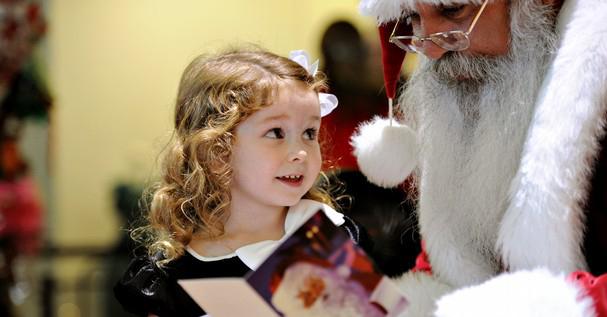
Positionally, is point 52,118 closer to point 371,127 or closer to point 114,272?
point 114,272

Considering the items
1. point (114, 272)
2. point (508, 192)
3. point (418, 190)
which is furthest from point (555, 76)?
point (114, 272)

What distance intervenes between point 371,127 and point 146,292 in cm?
53

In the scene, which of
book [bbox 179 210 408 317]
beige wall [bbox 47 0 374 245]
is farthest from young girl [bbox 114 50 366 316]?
beige wall [bbox 47 0 374 245]

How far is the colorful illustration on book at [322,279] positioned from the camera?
1.13 meters

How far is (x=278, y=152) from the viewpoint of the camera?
1426mm

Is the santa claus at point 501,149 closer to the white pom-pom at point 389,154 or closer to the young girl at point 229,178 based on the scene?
the white pom-pom at point 389,154

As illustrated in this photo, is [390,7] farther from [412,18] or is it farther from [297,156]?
[297,156]

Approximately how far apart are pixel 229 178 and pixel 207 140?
2.7 inches

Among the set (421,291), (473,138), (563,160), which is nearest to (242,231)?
(421,291)

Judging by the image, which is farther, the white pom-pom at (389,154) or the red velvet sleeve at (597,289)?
the white pom-pom at (389,154)

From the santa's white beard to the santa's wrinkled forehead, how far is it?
0.34ft

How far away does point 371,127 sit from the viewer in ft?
5.60

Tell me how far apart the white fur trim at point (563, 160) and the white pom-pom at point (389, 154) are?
13.6 inches

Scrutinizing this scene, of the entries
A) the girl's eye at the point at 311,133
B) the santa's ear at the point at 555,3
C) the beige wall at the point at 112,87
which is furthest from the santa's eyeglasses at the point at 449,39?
the beige wall at the point at 112,87
